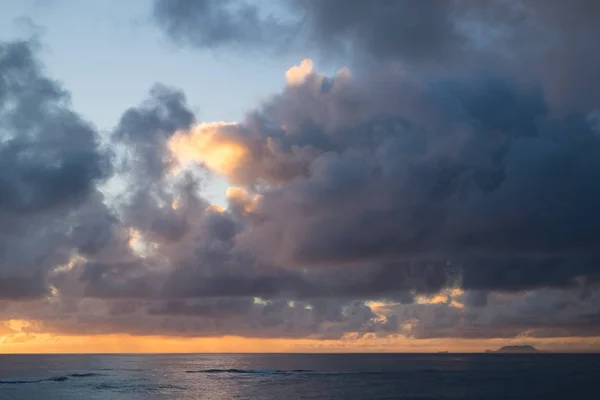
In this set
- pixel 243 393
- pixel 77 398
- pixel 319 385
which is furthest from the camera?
pixel 319 385

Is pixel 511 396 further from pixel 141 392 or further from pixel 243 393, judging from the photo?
pixel 141 392

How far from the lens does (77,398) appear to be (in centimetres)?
12544

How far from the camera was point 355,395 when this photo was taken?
129 m

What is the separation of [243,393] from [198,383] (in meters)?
36.8

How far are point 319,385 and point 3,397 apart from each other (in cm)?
7367

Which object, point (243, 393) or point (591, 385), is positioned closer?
point (243, 393)

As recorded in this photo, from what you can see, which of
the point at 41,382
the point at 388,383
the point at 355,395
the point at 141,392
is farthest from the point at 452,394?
the point at 41,382

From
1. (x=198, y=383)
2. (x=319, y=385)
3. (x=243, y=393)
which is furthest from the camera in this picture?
(x=198, y=383)

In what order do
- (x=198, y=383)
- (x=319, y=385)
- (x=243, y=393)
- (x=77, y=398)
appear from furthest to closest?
(x=198, y=383), (x=319, y=385), (x=243, y=393), (x=77, y=398)

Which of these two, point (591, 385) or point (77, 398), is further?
point (591, 385)

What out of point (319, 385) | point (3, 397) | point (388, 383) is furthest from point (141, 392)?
point (388, 383)

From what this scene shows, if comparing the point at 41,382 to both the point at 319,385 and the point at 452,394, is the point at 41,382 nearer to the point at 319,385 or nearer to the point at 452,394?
the point at 319,385

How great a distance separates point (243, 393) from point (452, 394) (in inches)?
1789

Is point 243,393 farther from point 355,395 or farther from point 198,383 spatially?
point 198,383
